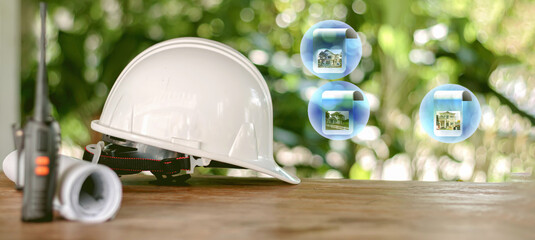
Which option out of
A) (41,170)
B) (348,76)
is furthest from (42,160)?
(348,76)

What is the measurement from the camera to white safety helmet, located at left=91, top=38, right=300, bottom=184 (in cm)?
84

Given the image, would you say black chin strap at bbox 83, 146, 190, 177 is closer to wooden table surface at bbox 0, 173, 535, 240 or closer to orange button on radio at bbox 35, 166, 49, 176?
wooden table surface at bbox 0, 173, 535, 240

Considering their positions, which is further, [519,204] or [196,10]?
[196,10]

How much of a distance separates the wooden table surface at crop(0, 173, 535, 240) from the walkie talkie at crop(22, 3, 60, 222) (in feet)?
0.12

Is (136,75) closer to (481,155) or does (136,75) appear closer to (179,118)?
(179,118)

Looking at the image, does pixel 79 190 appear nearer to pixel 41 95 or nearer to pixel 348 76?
pixel 41 95

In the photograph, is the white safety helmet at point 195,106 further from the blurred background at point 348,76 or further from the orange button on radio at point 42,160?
the blurred background at point 348,76

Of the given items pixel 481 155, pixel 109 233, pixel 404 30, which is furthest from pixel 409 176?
pixel 109 233

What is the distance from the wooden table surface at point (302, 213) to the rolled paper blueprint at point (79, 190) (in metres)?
0.01

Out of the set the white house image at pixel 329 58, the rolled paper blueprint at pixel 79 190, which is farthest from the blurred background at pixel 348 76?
the rolled paper blueprint at pixel 79 190

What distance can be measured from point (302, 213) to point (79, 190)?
254 mm

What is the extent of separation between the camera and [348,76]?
6.57 feet

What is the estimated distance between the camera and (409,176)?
6.70 ft

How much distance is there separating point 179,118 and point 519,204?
0.52 m
